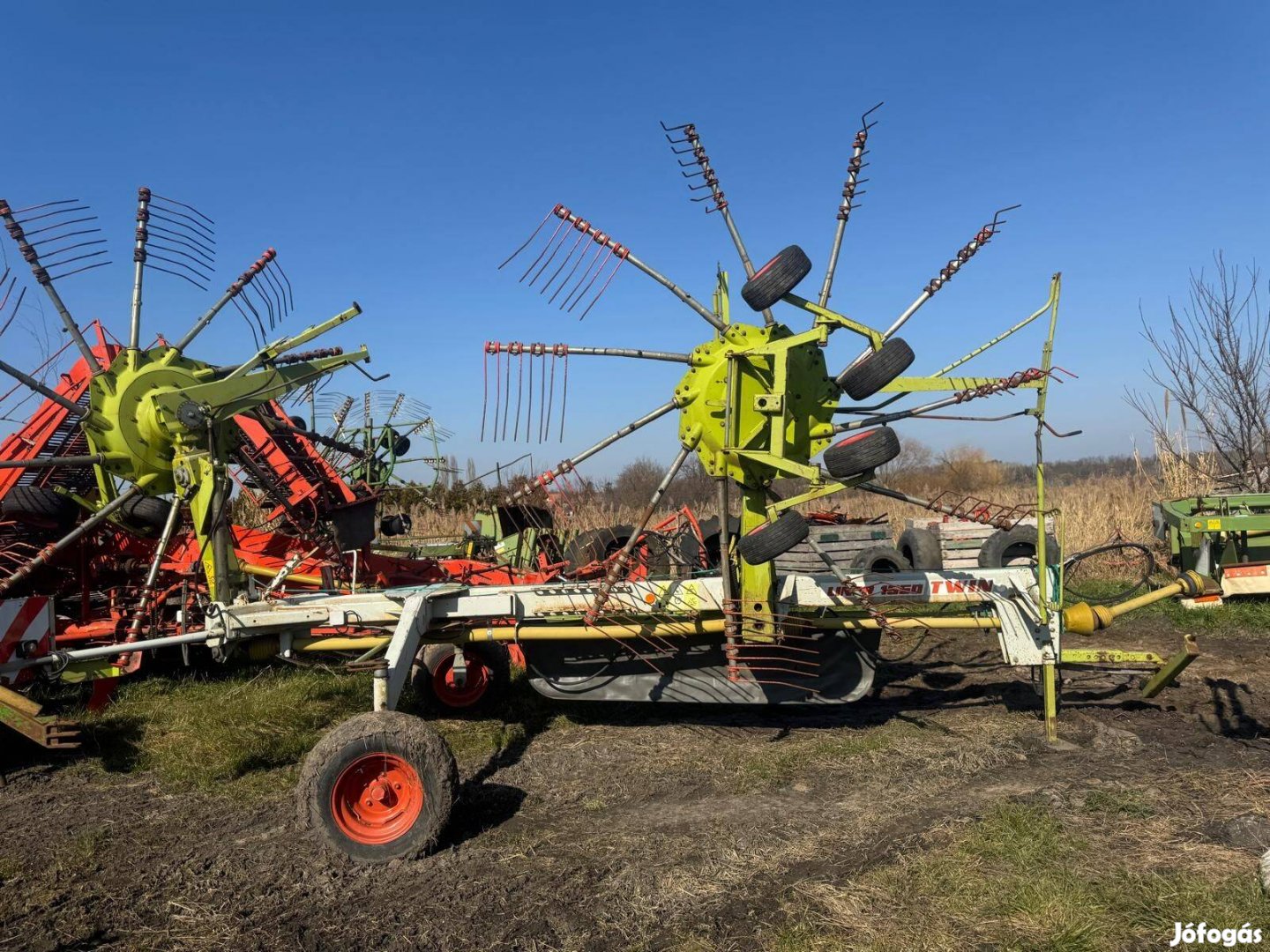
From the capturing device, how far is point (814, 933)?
3891 mm

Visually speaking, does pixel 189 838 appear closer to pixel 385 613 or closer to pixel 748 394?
pixel 385 613

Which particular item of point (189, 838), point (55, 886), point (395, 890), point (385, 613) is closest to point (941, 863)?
point (395, 890)

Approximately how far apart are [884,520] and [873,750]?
301 inches

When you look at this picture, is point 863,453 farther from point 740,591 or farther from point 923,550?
point 923,550

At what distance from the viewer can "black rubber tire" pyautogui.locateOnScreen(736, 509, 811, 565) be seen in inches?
204

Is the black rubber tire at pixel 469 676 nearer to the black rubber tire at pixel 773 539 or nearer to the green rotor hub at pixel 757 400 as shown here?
the green rotor hub at pixel 757 400

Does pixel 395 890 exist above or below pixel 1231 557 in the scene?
below

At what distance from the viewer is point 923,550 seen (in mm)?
13117

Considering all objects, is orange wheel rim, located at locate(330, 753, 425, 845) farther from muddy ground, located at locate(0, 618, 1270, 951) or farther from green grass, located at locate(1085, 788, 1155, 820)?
green grass, located at locate(1085, 788, 1155, 820)

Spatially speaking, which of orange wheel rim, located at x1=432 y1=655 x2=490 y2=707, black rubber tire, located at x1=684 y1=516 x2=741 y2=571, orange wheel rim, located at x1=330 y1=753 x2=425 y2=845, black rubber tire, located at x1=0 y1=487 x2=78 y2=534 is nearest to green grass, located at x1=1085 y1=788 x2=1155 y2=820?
black rubber tire, located at x1=684 y1=516 x2=741 y2=571

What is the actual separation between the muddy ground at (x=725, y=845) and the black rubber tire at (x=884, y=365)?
8.35 feet

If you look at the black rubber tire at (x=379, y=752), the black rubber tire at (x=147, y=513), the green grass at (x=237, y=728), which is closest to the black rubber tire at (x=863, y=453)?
the black rubber tire at (x=379, y=752)

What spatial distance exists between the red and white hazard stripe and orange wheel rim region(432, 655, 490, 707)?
2.88 metres

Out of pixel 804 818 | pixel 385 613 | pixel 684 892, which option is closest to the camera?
pixel 684 892
